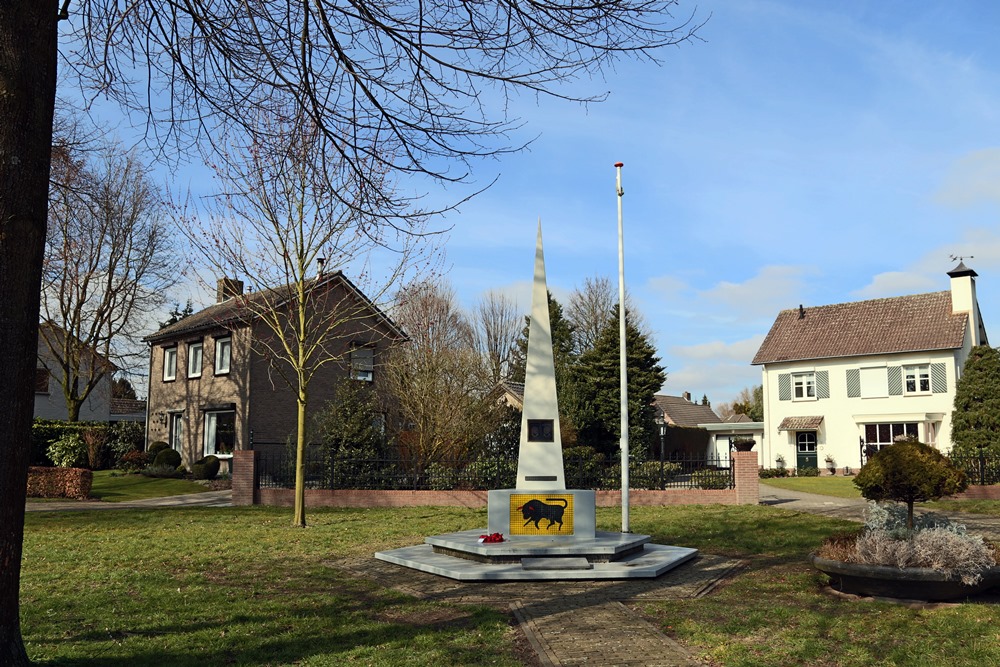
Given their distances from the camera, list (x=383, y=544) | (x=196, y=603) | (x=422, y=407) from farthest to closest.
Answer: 1. (x=422, y=407)
2. (x=383, y=544)
3. (x=196, y=603)

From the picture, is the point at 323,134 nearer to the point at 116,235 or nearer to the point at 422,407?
the point at 422,407

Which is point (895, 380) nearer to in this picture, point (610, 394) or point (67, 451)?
point (610, 394)

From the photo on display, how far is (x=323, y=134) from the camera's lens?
767 centimetres

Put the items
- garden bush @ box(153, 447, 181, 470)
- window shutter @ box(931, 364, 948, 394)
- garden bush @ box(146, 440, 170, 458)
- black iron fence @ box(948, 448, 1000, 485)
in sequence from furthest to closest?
window shutter @ box(931, 364, 948, 394), garden bush @ box(146, 440, 170, 458), garden bush @ box(153, 447, 181, 470), black iron fence @ box(948, 448, 1000, 485)

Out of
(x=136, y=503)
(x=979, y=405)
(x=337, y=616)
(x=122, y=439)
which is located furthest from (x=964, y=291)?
(x=122, y=439)

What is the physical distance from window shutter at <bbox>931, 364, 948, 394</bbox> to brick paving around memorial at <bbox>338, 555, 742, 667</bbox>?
31.3 m

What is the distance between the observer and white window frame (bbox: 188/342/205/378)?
3469cm

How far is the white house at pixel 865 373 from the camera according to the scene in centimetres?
3769

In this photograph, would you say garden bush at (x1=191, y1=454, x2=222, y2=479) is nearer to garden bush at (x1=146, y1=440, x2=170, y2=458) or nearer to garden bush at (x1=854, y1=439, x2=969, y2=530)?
garden bush at (x1=146, y1=440, x2=170, y2=458)

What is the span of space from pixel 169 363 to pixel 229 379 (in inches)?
250

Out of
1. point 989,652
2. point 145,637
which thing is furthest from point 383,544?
point 989,652

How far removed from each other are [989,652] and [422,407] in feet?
→ 61.7

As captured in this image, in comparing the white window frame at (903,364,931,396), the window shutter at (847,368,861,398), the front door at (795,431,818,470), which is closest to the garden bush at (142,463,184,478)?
the front door at (795,431,818,470)

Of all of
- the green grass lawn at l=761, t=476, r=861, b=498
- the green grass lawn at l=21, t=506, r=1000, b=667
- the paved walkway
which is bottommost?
the green grass lawn at l=761, t=476, r=861, b=498
